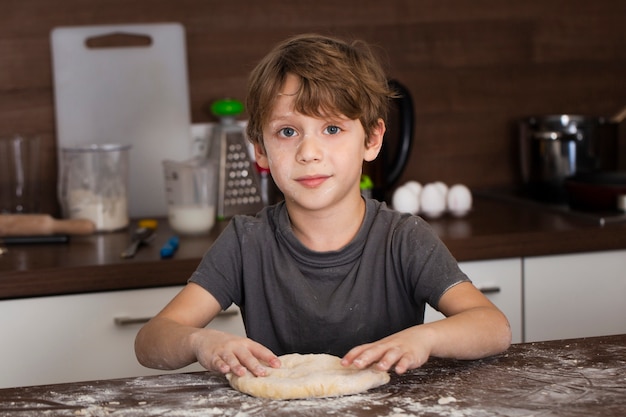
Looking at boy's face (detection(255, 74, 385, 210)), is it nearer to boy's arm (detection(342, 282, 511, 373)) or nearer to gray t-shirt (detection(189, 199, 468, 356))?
gray t-shirt (detection(189, 199, 468, 356))

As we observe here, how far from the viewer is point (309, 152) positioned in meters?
1.20

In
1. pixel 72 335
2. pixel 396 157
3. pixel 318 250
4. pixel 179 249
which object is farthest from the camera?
pixel 396 157

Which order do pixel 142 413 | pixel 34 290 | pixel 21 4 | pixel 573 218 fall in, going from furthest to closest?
pixel 21 4
pixel 573 218
pixel 34 290
pixel 142 413

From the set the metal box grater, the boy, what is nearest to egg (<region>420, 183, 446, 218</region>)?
the metal box grater

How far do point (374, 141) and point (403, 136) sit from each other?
0.82 m

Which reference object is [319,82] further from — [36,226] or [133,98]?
[133,98]

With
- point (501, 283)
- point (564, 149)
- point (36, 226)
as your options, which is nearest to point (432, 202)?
point (501, 283)

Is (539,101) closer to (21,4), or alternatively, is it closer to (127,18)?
(127,18)

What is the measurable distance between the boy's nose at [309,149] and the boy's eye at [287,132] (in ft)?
0.08

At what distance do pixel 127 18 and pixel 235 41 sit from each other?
10.3 inches

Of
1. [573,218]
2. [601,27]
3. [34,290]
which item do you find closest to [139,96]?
[34,290]

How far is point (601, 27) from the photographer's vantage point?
8.16 feet

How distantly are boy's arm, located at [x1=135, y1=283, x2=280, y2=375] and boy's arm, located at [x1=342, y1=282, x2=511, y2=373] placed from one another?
0.11m

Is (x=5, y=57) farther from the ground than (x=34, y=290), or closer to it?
farther from the ground
